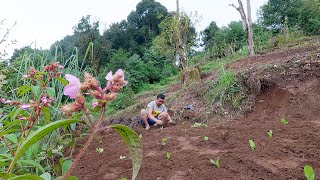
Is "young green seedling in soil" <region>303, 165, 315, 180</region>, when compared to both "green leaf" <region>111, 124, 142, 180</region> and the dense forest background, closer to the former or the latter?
"green leaf" <region>111, 124, 142, 180</region>

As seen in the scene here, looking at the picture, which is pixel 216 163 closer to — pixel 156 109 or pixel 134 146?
pixel 134 146

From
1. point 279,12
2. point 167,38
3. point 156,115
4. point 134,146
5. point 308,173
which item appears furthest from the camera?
point 279,12

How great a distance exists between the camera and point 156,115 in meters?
5.04

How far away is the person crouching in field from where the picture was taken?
493 cm

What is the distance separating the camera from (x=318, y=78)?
4684mm

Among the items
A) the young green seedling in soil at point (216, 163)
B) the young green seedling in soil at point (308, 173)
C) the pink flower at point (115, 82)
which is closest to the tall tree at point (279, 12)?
the young green seedling in soil at point (216, 163)

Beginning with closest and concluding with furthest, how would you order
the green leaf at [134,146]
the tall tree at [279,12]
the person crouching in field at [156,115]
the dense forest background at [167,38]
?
the green leaf at [134,146] → the person crouching in field at [156,115] → the dense forest background at [167,38] → the tall tree at [279,12]

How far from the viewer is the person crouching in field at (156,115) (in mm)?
4930

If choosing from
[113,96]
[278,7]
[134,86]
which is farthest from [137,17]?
[113,96]

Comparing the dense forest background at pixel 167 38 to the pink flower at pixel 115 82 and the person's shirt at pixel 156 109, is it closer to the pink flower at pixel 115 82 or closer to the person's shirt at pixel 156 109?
the person's shirt at pixel 156 109

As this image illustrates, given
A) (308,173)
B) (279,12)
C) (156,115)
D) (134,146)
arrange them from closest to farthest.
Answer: (134,146), (308,173), (156,115), (279,12)

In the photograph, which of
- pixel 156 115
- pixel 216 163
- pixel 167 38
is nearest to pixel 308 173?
pixel 216 163

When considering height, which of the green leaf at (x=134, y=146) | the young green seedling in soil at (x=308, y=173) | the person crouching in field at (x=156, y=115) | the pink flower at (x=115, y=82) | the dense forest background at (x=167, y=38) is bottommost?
the person crouching in field at (x=156, y=115)

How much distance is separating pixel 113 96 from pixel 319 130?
2.69 meters
